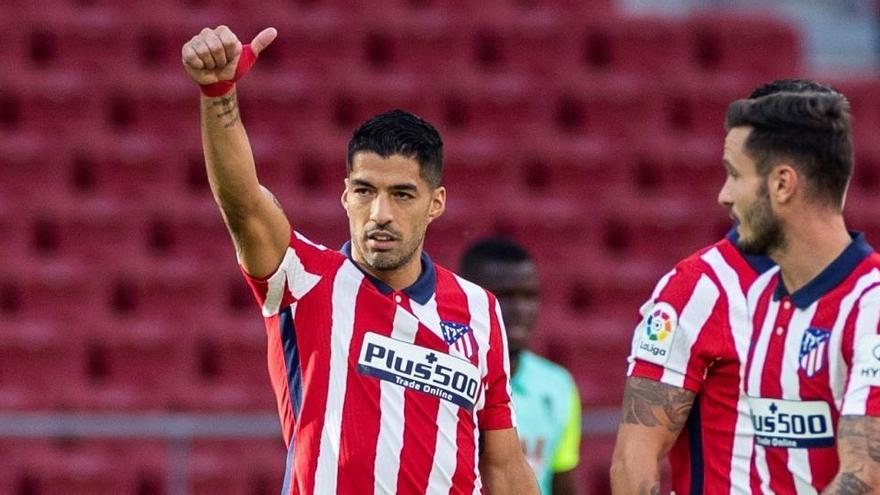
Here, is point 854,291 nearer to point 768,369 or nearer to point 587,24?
point 768,369

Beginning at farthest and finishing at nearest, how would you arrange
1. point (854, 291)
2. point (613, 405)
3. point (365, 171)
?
point (613, 405), point (365, 171), point (854, 291)

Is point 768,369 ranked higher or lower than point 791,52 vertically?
lower

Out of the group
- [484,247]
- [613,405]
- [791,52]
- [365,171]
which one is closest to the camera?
[365,171]

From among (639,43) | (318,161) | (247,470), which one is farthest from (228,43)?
(639,43)

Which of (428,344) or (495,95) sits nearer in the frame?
(428,344)

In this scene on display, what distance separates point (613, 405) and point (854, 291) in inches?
188

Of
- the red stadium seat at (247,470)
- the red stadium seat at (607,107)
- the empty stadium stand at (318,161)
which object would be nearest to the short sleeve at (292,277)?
the red stadium seat at (247,470)

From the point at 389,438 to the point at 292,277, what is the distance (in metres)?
0.39

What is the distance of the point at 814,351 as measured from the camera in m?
3.38

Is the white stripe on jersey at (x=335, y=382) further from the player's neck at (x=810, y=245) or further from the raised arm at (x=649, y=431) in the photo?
the player's neck at (x=810, y=245)

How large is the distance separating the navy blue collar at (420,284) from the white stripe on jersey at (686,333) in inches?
22.1

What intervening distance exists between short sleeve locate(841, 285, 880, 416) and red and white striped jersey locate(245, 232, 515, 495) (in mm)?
801

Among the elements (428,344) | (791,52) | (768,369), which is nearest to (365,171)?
(428,344)

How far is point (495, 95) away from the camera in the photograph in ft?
29.3
